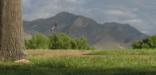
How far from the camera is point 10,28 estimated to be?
21000mm

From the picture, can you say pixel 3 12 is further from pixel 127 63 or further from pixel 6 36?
pixel 127 63

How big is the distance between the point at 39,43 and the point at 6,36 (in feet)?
203

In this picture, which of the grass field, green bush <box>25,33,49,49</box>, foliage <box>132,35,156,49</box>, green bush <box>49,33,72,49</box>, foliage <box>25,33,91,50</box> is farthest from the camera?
green bush <box>49,33,72,49</box>

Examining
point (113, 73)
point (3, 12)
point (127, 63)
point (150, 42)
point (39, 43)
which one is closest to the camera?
point (113, 73)

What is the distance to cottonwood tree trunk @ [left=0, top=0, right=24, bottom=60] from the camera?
2092cm

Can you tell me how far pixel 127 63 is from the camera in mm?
19078

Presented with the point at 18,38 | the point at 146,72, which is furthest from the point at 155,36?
the point at 146,72

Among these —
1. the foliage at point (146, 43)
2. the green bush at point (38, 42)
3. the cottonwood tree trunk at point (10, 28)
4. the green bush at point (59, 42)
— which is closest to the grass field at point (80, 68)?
the cottonwood tree trunk at point (10, 28)

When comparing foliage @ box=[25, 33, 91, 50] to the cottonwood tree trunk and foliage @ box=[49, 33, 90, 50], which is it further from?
the cottonwood tree trunk

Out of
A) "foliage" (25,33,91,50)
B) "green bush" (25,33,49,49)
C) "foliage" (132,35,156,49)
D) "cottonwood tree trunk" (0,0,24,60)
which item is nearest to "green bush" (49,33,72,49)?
"foliage" (25,33,91,50)

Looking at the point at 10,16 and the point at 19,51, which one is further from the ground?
the point at 10,16

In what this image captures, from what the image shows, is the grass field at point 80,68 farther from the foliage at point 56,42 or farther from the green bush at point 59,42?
the green bush at point 59,42

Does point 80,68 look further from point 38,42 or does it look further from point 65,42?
point 38,42

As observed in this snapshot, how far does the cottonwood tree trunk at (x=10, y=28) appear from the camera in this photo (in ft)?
68.6
